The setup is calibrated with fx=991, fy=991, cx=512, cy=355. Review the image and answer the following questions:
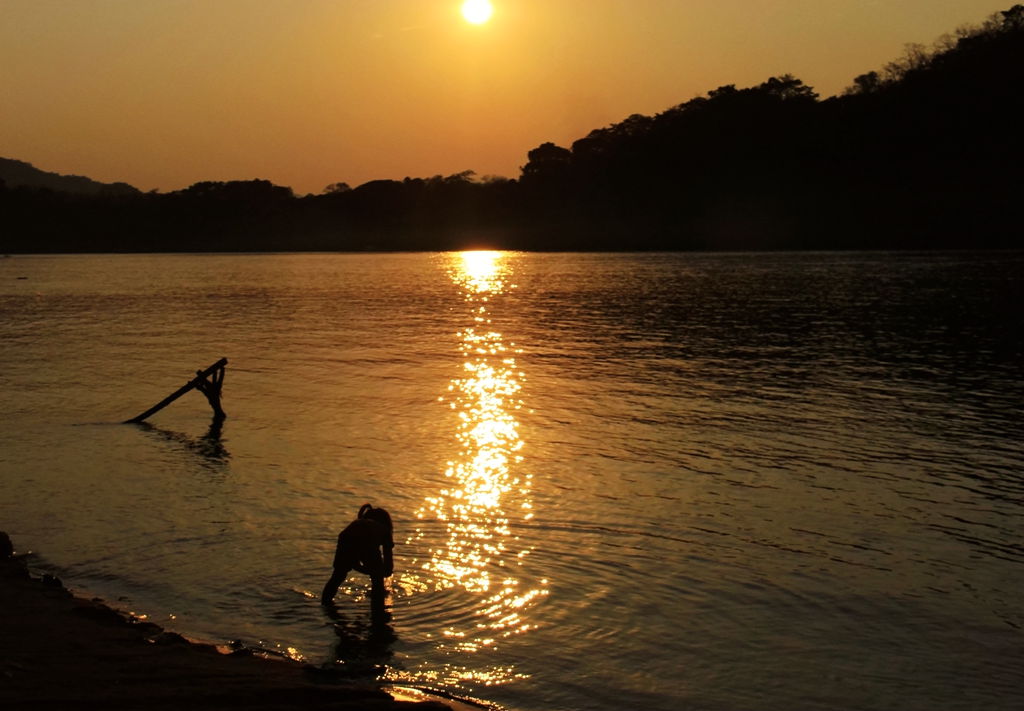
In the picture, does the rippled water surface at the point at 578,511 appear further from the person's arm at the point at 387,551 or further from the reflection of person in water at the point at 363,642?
the person's arm at the point at 387,551

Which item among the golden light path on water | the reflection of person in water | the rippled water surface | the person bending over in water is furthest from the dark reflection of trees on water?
the person bending over in water

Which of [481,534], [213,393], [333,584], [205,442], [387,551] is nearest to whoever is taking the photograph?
[387,551]

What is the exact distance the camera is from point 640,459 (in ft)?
70.1

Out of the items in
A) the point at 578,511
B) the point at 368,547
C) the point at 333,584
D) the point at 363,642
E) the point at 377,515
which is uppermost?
the point at 377,515

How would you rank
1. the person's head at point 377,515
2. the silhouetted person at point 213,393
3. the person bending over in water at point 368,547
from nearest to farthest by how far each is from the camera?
the person bending over in water at point 368,547
the person's head at point 377,515
the silhouetted person at point 213,393

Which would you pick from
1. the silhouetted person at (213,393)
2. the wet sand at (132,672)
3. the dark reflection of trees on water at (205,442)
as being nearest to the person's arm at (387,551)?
the wet sand at (132,672)

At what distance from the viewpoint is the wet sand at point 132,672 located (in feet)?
29.4

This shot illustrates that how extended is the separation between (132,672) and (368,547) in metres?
2.98

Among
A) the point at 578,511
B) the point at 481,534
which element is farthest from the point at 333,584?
the point at 578,511

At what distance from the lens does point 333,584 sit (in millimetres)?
12406

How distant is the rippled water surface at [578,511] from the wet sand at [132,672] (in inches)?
37.5

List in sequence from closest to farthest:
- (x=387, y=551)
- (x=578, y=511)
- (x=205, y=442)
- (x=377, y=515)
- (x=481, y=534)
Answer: (x=377, y=515)
(x=387, y=551)
(x=481, y=534)
(x=578, y=511)
(x=205, y=442)

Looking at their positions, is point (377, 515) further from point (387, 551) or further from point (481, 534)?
point (481, 534)

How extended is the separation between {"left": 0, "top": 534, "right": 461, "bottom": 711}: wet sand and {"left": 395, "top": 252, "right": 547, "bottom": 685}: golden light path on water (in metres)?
1.49
